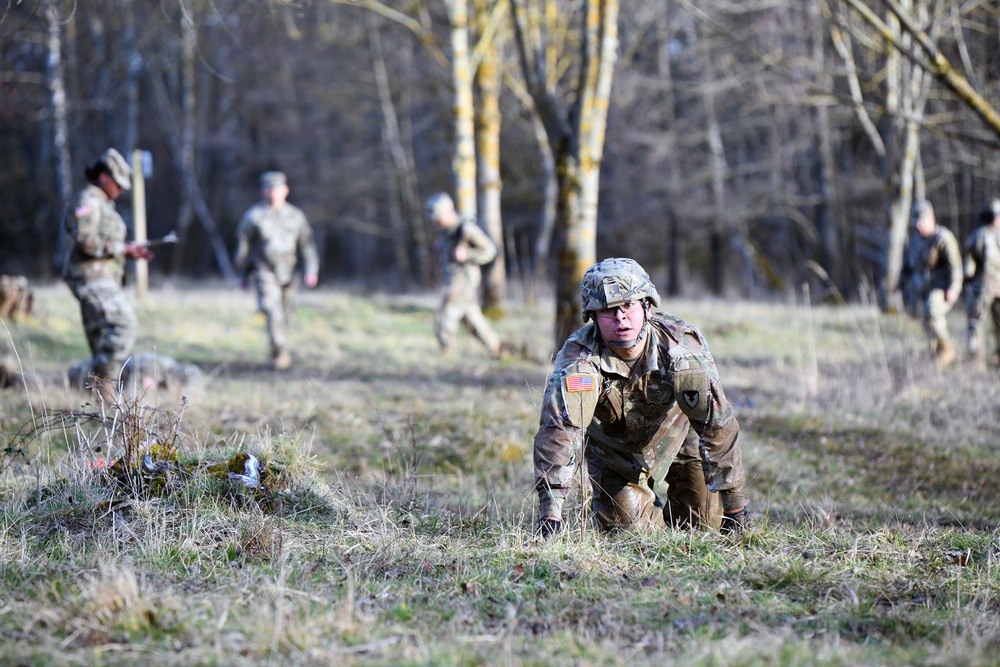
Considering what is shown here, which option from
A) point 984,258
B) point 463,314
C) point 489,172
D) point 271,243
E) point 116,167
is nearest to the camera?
point 116,167

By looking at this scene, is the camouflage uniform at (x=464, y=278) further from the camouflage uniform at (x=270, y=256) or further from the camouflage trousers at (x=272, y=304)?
the camouflage trousers at (x=272, y=304)

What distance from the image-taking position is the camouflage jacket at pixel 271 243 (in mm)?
9922

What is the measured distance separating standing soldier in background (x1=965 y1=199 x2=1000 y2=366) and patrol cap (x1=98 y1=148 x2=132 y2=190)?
8506 mm

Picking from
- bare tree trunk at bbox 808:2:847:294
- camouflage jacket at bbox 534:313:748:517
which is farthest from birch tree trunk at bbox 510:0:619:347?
bare tree trunk at bbox 808:2:847:294

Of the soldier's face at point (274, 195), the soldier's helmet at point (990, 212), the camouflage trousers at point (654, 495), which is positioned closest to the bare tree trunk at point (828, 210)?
the soldier's helmet at point (990, 212)

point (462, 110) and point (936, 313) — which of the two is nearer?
point (936, 313)

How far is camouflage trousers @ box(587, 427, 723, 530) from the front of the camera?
186 inches

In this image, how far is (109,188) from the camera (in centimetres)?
751

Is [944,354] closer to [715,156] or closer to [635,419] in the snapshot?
[635,419]

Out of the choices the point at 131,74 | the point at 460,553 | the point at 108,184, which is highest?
the point at 131,74

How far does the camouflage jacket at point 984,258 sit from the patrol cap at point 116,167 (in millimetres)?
8506

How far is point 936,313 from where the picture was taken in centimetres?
995

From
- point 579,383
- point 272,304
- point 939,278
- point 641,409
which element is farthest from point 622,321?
point 939,278

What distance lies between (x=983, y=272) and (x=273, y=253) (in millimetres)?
7697
